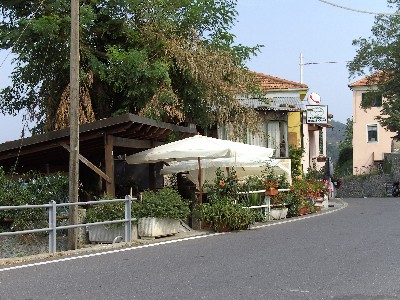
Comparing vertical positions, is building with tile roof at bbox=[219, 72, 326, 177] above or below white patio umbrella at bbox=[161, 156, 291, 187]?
above

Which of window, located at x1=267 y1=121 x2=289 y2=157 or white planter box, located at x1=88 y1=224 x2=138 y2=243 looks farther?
window, located at x1=267 y1=121 x2=289 y2=157

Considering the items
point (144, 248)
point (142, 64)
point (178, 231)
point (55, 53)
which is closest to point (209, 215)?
point (178, 231)

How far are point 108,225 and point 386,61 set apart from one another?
44842 millimetres

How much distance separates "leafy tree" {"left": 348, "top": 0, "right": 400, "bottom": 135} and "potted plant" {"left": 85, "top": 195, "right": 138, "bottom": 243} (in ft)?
138

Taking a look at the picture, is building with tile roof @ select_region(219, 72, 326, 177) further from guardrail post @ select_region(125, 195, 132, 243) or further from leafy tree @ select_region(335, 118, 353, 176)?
leafy tree @ select_region(335, 118, 353, 176)

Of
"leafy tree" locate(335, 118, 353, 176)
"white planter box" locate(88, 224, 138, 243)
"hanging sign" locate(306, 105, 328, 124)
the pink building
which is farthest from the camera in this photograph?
"leafy tree" locate(335, 118, 353, 176)

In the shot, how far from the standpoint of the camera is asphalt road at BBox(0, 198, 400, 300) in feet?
25.5

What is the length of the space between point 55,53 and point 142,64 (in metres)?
2.98

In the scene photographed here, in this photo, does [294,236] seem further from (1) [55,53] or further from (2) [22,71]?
(2) [22,71]

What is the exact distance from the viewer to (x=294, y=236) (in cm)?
1514

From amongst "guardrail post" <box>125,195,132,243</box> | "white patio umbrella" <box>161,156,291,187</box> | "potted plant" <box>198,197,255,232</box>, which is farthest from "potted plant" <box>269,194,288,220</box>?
"guardrail post" <box>125,195,132,243</box>

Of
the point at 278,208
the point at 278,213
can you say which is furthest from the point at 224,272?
the point at 278,208

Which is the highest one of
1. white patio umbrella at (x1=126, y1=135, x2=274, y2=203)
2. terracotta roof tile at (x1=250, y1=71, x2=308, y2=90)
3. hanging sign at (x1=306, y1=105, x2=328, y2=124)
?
terracotta roof tile at (x1=250, y1=71, x2=308, y2=90)

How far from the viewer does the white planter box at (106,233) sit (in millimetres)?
14852
